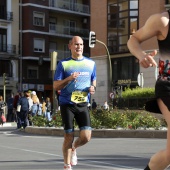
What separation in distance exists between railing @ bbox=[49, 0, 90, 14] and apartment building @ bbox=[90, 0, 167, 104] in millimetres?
13966

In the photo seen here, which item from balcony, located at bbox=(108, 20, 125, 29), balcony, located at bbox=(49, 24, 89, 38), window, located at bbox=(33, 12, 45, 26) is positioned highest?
window, located at bbox=(33, 12, 45, 26)

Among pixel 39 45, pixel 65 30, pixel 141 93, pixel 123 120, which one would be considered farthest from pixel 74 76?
pixel 65 30

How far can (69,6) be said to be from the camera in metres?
65.5

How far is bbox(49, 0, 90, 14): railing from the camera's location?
6378 centimetres

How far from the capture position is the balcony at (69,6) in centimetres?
6378

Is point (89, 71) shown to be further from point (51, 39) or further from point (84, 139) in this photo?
point (51, 39)

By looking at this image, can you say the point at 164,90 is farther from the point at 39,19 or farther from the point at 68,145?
the point at 39,19

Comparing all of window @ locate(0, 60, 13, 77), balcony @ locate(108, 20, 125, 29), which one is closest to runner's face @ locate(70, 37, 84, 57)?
balcony @ locate(108, 20, 125, 29)

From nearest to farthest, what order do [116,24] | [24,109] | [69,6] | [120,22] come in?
[24,109]
[120,22]
[116,24]
[69,6]

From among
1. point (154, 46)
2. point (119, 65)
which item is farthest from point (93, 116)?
point (119, 65)

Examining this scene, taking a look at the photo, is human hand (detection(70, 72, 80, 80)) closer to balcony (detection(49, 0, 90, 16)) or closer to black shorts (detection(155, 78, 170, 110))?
black shorts (detection(155, 78, 170, 110))

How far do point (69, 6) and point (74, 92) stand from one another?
58906mm

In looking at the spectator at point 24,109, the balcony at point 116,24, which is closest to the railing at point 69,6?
the balcony at point 116,24

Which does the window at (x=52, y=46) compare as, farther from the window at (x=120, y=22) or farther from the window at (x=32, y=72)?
the window at (x=120, y=22)
